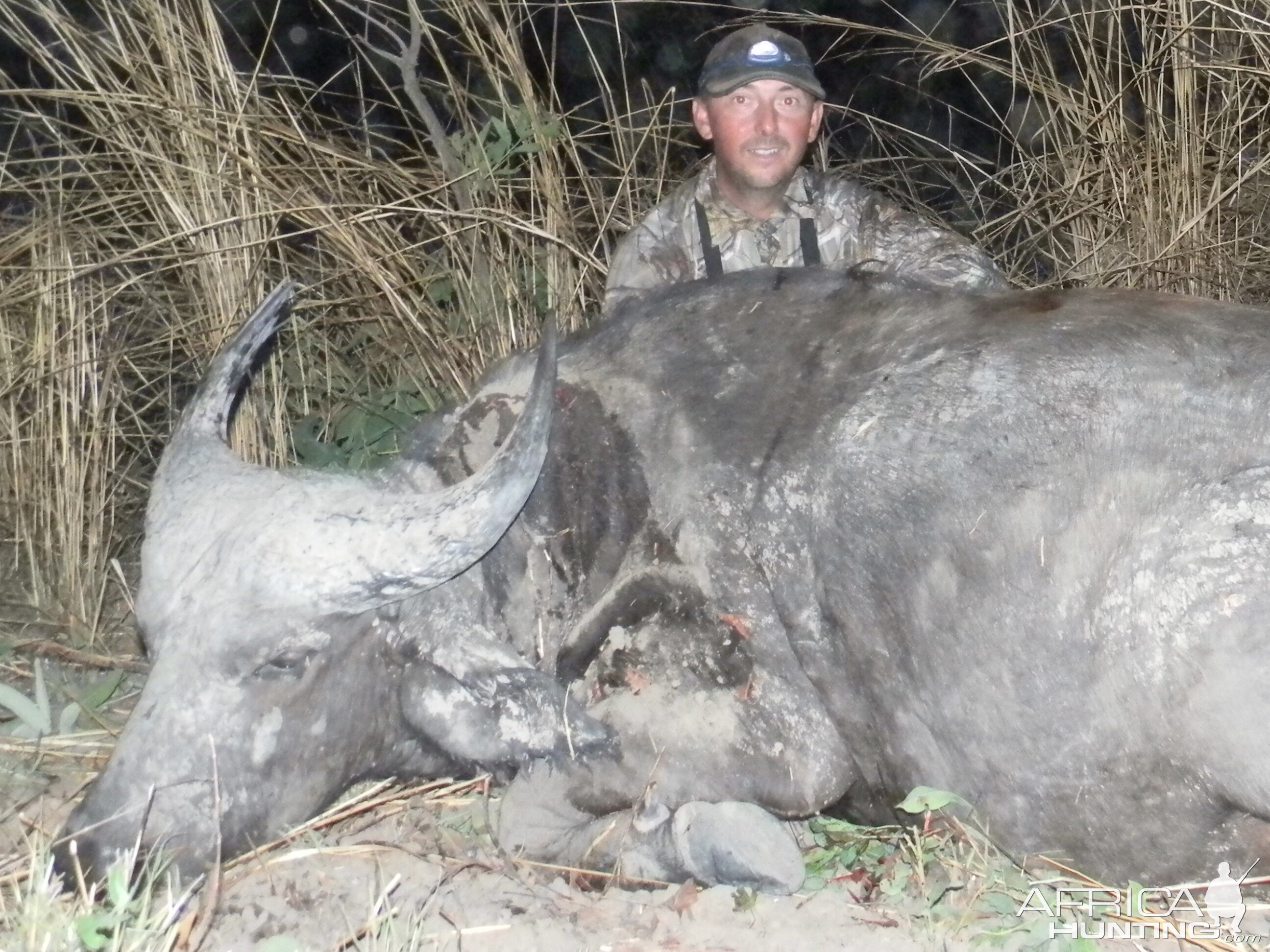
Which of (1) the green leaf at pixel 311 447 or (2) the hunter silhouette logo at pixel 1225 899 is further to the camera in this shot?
(1) the green leaf at pixel 311 447

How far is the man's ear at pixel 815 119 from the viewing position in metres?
4.74

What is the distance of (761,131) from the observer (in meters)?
4.55

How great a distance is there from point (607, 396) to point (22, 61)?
8.51 metres

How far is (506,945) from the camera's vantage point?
8.80 ft

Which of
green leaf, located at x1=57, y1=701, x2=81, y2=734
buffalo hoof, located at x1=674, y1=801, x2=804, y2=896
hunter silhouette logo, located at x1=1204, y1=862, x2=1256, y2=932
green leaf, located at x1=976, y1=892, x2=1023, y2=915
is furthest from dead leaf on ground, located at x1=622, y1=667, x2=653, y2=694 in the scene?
green leaf, located at x1=57, y1=701, x2=81, y2=734

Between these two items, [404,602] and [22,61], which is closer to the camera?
[404,602]

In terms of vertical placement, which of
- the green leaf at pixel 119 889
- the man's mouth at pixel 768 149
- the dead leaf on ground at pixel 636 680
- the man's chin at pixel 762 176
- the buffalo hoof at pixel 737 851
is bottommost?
the buffalo hoof at pixel 737 851

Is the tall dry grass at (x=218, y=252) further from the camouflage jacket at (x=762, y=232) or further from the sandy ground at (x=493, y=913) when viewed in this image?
the sandy ground at (x=493, y=913)

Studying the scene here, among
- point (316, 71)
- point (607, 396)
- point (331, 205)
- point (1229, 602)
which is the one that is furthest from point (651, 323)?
point (316, 71)

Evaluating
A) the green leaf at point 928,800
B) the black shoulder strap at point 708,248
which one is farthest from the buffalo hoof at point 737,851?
the black shoulder strap at point 708,248

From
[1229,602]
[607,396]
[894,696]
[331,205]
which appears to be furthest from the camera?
[331,205]

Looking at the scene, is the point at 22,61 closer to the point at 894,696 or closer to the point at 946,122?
the point at 946,122

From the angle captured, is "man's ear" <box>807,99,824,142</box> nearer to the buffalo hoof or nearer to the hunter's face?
the hunter's face

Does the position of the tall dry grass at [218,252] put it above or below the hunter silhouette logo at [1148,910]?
above
